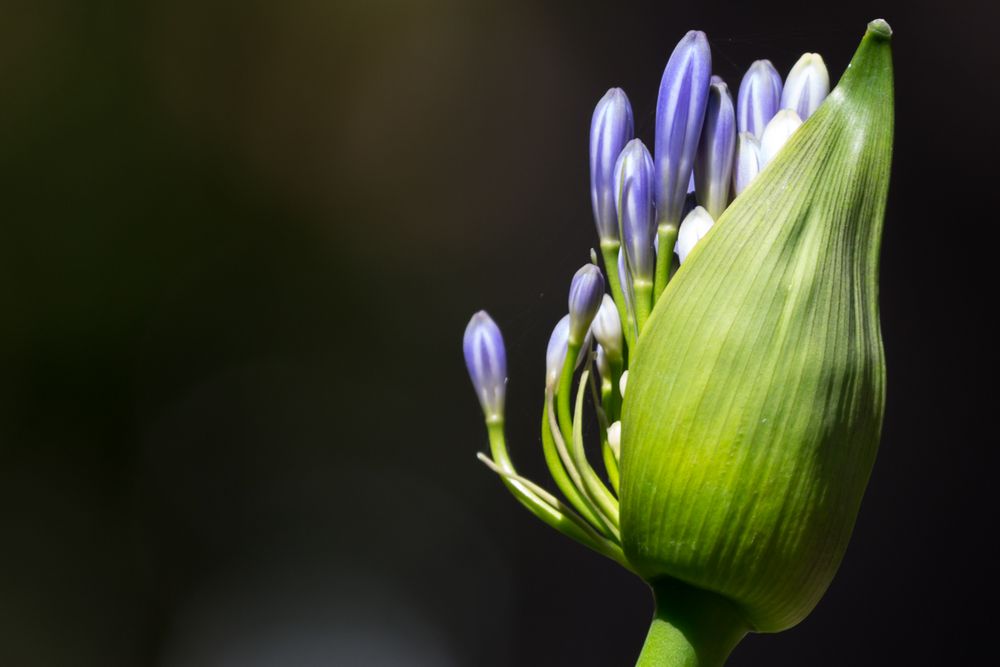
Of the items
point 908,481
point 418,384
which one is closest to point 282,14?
point 418,384

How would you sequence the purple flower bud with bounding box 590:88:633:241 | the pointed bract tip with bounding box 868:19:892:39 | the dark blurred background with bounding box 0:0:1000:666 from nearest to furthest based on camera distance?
the pointed bract tip with bounding box 868:19:892:39 < the purple flower bud with bounding box 590:88:633:241 < the dark blurred background with bounding box 0:0:1000:666

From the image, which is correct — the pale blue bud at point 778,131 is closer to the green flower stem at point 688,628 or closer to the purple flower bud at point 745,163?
the purple flower bud at point 745,163

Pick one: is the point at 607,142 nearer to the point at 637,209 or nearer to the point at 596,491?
the point at 637,209

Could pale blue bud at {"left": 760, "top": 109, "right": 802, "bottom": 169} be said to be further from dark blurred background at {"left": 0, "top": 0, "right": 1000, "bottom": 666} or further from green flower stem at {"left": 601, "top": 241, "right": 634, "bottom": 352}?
dark blurred background at {"left": 0, "top": 0, "right": 1000, "bottom": 666}

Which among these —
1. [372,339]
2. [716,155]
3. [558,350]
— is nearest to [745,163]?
[716,155]

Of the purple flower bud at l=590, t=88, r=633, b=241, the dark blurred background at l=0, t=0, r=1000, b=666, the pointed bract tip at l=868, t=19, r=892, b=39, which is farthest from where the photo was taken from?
the dark blurred background at l=0, t=0, r=1000, b=666

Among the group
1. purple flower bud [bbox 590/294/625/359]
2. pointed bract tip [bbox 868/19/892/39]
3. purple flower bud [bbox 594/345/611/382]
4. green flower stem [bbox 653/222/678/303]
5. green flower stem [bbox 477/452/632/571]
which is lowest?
green flower stem [bbox 477/452/632/571]

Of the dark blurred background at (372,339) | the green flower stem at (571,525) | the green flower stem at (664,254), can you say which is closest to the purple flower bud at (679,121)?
the green flower stem at (664,254)

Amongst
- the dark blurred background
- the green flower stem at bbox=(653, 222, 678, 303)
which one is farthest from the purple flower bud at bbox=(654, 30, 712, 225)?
the dark blurred background
